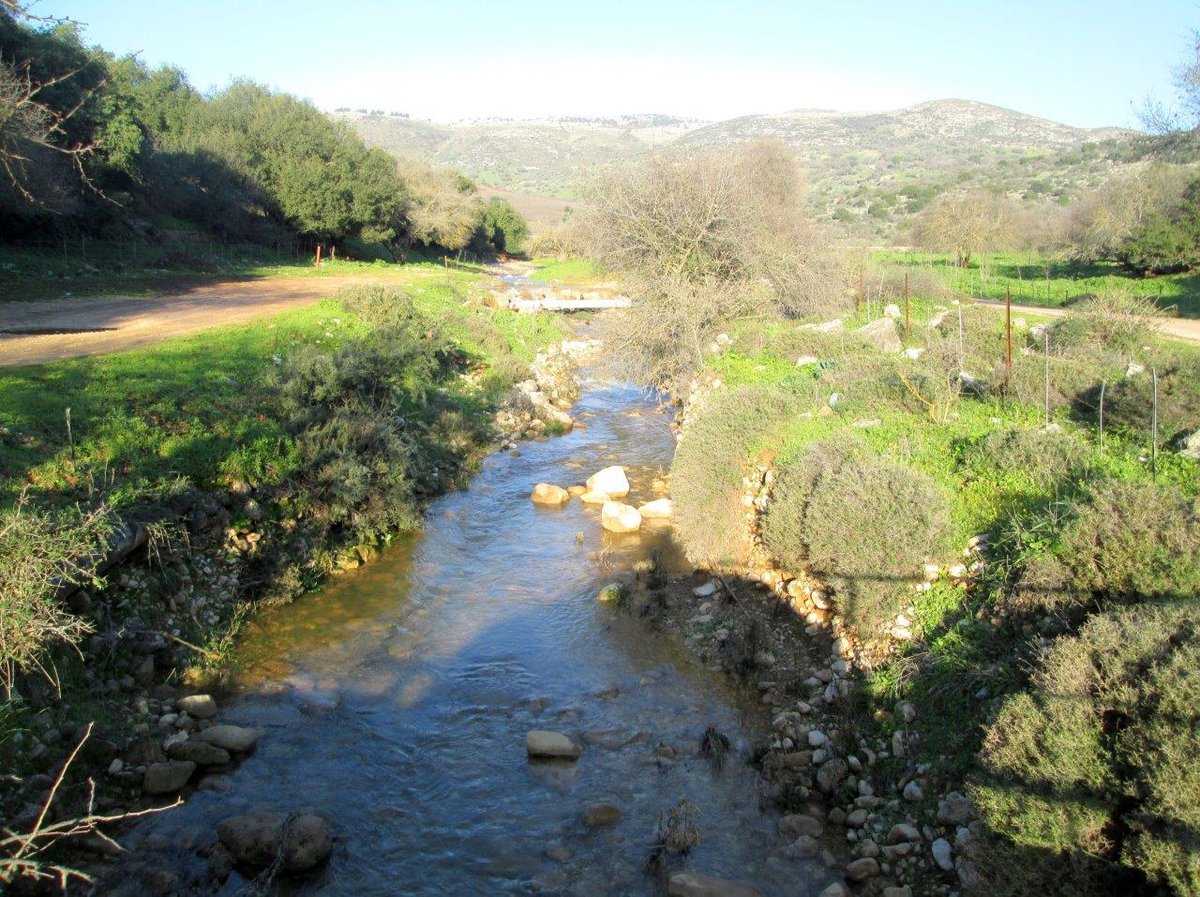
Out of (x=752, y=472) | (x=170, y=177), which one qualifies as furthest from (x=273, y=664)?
(x=170, y=177)

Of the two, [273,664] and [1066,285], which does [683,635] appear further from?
[1066,285]

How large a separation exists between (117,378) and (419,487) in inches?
187

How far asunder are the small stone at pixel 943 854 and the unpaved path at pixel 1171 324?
489 inches

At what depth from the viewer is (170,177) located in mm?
35250

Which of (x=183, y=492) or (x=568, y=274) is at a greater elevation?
(x=568, y=274)

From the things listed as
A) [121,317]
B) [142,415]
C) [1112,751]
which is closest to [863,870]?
[1112,751]

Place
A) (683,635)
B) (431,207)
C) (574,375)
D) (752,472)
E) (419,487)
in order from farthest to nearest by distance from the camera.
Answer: (431,207)
(574,375)
(419,487)
(752,472)
(683,635)

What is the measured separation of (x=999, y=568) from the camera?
7.20 metres

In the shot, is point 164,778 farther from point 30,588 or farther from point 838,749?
point 838,749

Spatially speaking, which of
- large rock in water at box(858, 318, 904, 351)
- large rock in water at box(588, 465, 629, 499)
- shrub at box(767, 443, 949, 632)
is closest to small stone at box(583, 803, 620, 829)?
shrub at box(767, 443, 949, 632)

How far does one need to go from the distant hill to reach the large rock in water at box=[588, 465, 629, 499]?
12.8 m

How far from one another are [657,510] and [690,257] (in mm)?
9048

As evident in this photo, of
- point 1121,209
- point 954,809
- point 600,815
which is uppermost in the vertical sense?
point 1121,209

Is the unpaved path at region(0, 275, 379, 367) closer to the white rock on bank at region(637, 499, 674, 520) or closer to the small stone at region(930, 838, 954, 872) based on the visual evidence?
the white rock on bank at region(637, 499, 674, 520)
